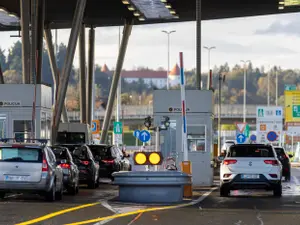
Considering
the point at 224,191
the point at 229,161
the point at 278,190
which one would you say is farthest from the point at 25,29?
the point at 278,190

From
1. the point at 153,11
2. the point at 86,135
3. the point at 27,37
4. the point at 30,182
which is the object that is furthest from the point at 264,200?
the point at 153,11

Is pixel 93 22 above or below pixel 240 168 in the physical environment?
above

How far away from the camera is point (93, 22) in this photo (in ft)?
206

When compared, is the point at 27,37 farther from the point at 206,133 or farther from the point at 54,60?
the point at 54,60

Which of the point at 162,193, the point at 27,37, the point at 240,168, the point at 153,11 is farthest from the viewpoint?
the point at 153,11

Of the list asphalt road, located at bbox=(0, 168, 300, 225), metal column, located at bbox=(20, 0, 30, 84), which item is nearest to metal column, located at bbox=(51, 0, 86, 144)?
metal column, located at bbox=(20, 0, 30, 84)

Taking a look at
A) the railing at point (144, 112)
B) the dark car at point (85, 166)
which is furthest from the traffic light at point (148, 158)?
the railing at point (144, 112)

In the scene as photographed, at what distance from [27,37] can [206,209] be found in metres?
23.4

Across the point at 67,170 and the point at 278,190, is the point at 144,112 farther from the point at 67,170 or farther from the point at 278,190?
the point at 67,170

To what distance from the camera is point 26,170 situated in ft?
77.8

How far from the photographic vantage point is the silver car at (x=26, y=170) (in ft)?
77.6

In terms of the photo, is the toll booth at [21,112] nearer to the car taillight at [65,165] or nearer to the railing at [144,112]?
the car taillight at [65,165]

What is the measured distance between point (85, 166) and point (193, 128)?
4.69 metres

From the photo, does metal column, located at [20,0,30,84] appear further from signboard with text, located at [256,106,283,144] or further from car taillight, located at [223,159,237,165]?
signboard with text, located at [256,106,283,144]
